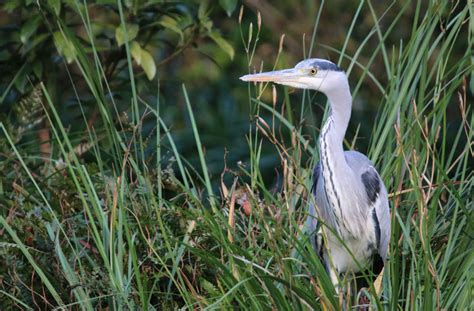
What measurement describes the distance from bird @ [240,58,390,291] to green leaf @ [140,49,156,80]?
93 centimetres

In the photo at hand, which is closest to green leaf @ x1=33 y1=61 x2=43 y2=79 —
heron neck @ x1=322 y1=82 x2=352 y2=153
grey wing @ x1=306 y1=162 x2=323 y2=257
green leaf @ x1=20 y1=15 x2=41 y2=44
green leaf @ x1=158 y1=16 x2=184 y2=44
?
green leaf @ x1=20 y1=15 x2=41 y2=44

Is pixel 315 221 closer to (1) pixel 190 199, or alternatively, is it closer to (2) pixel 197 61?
(1) pixel 190 199

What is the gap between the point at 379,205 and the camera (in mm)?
2998

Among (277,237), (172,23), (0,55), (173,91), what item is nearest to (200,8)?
(172,23)

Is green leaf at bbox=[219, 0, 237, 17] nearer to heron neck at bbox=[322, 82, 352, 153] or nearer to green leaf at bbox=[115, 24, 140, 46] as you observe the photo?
green leaf at bbox=[115, 24, 140, 46]

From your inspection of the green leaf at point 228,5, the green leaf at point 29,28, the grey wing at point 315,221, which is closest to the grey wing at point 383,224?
the grey wing at point 315,221

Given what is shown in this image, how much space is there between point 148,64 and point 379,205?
47.7 inches

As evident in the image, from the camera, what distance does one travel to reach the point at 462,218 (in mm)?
2881

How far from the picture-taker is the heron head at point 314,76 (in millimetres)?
2902

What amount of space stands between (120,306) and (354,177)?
2.63 ft

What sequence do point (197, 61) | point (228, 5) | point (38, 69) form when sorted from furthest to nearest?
1. point (197, 61)
2. point (38, 69)
3. point (228, 5)

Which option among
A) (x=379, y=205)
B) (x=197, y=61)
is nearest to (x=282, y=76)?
(x=379, y=205)

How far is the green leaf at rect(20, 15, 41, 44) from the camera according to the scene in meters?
3.72

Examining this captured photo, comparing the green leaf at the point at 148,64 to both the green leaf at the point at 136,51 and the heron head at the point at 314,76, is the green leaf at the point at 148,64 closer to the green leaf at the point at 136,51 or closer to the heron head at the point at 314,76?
the green leaf at the point at 136,51
